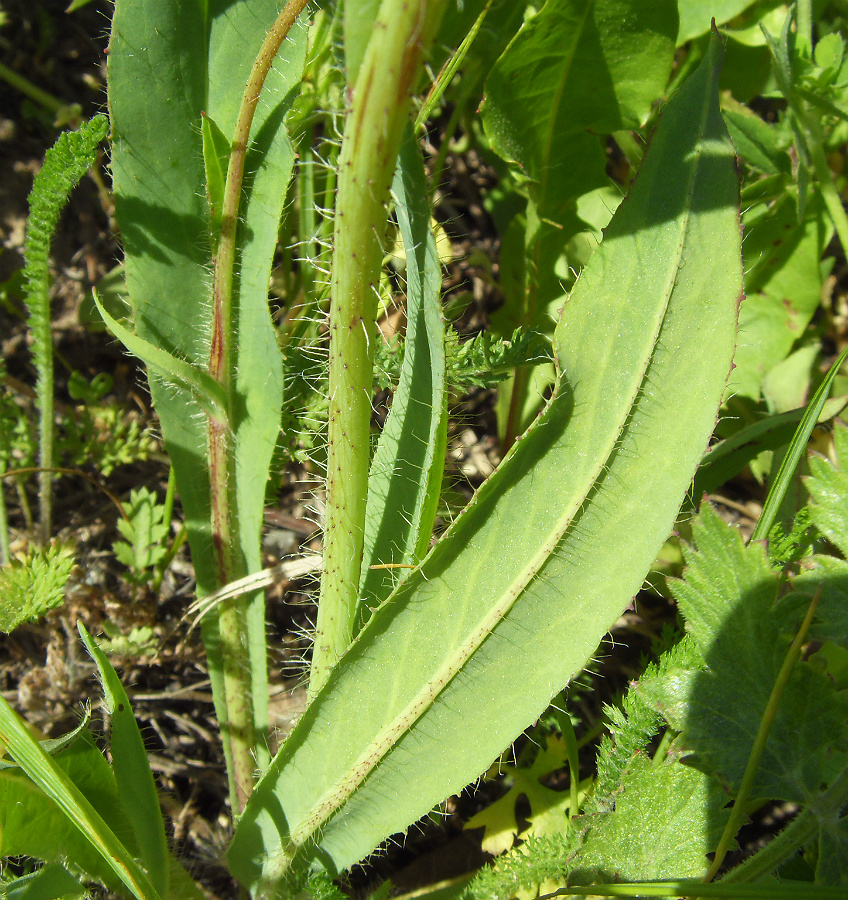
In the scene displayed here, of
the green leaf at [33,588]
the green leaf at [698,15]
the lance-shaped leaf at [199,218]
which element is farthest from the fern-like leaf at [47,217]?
the green leaf at [698,15]

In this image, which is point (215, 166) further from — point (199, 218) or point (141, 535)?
point (141, 535)

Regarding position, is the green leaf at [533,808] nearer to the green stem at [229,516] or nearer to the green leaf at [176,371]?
the green stem at [229,516]

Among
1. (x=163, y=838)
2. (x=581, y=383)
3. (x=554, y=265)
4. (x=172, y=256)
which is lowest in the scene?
(x=163, y=838)

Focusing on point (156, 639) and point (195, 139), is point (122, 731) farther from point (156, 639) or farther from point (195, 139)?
point (195, 139)

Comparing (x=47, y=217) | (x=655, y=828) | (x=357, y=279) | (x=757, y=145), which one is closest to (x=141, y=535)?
(x=47, y=217)

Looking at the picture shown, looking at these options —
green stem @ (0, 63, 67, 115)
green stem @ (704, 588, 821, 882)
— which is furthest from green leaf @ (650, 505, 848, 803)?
green stem @ (0, 63, 67, 115)

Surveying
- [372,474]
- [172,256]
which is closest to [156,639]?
[372,474]

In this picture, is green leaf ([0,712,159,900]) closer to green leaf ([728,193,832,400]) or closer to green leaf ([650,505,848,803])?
green leaf ([650,505,848,803])
